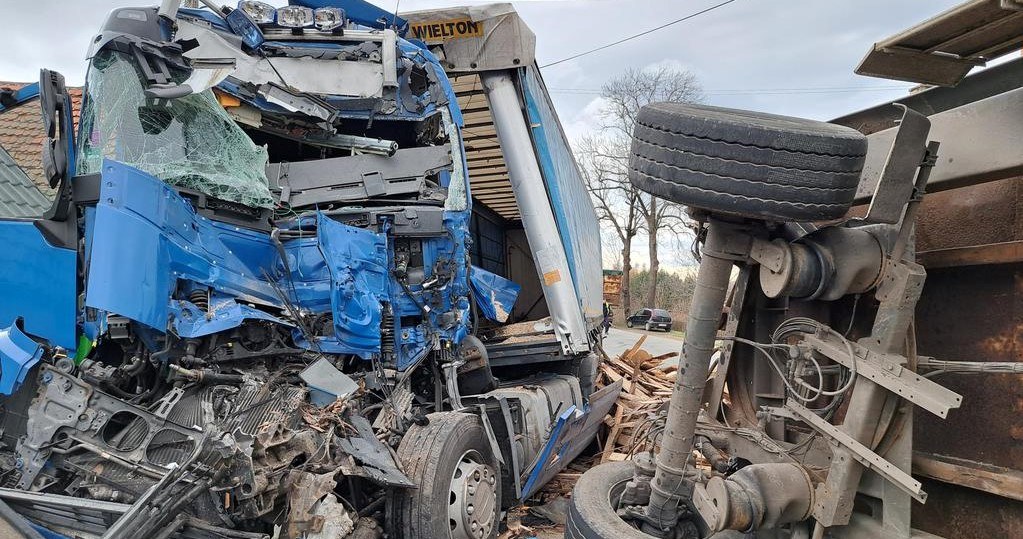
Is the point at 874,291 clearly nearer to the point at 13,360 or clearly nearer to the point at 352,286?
the point at 352,286

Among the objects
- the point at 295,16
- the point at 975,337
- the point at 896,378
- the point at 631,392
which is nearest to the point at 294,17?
the point at 295,16

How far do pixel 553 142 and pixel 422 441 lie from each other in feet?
10.6

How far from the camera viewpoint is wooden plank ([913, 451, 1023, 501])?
210cm

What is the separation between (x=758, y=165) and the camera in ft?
6.46

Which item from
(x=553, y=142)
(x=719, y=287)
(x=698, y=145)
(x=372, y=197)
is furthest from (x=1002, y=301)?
(x=553, y=142)

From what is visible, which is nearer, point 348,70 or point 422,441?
point 422,441

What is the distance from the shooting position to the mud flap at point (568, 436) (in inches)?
175

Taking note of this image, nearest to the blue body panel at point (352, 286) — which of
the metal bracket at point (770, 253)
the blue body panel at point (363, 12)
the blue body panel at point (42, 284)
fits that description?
the blue body panel at point (42, 284)

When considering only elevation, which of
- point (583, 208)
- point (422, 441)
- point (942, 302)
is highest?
point (583, 208)

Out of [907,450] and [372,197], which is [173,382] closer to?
[372,197]

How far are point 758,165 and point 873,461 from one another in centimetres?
107

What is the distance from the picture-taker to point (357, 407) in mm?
3320

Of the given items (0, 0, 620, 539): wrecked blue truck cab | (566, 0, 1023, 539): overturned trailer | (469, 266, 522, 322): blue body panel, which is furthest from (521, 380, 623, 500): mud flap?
(566, 0, 1023, 539): overturned trailer

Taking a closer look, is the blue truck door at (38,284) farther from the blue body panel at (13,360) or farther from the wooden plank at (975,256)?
the wooden plank at (975,256)
